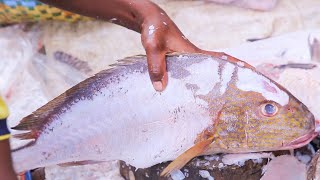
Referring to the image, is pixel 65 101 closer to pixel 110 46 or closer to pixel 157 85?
pixel 157 85

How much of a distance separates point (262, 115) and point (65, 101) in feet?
2.28

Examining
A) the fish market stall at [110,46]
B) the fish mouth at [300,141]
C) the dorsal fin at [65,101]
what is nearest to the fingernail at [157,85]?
the dorsal fin at [65,101]

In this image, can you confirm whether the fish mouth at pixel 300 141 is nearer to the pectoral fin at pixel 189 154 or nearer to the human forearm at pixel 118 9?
the pectoral fin at pixel 189 154

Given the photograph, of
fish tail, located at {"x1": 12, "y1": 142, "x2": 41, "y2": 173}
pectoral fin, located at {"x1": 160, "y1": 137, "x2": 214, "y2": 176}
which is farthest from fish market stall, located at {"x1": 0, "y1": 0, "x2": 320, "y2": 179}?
pectoral fin, located at {"x1": 160, "y1": 137, "x2": 214, "y2": 176}

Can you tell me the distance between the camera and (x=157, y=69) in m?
2.00

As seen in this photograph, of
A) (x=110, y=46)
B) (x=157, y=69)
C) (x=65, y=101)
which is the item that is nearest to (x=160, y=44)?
(x=157, y=69)

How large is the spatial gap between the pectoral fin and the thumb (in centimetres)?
23

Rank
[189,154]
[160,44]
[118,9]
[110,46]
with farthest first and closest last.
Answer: [110,46], [118,9], [160,44], [189,154]

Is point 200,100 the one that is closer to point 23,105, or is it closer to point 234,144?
point 234,144

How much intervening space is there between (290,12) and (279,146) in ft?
6.12

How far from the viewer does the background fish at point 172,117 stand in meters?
2.01

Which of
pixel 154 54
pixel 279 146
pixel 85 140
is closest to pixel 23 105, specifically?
pixel 85 140

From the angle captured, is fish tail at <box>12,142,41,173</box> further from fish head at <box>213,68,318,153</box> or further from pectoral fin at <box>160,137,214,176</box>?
fish head at <box>213,68,318,153</box>

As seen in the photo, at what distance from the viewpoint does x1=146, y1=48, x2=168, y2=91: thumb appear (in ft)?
6.55
